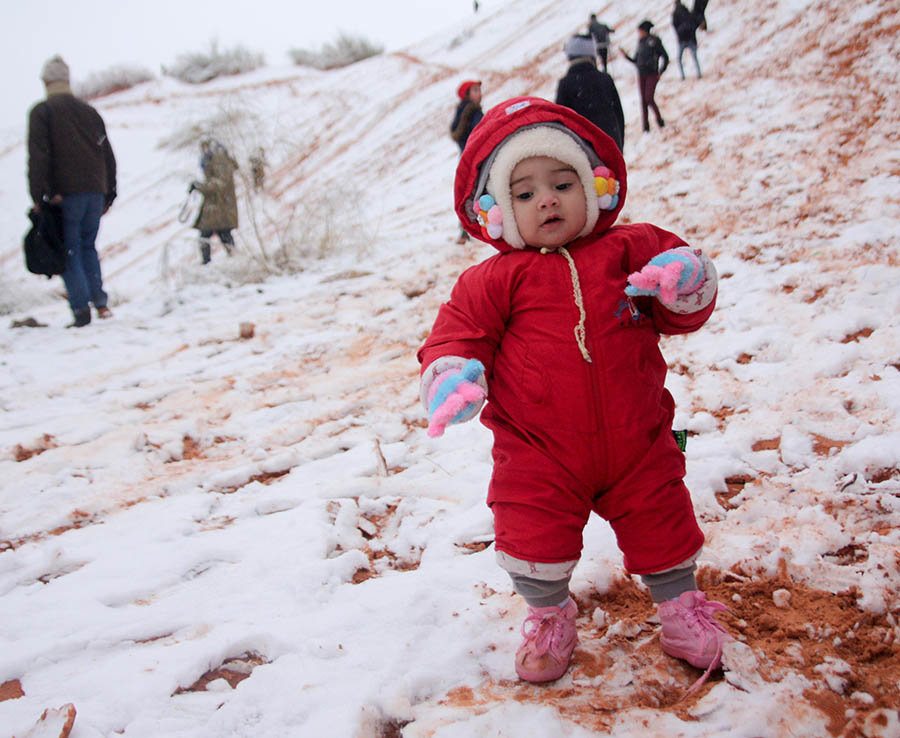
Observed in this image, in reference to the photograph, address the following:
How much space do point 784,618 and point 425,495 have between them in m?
1.29

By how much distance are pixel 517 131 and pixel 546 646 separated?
126 centimetres

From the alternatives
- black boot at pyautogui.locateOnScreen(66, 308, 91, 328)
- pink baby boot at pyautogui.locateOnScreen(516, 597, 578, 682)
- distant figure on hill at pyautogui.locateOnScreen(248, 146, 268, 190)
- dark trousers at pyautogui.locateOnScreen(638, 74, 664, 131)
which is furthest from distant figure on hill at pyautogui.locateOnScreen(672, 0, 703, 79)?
pink baby boot at pyautogui.locateOnScreen(516, 597, 578, 682)

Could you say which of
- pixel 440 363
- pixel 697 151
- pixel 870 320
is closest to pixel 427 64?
pixel 697 151

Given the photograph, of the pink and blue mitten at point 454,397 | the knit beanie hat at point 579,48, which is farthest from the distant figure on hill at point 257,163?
the pink and blue mitten at point 454,397

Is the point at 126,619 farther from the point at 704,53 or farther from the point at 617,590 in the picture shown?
the point at 704,53

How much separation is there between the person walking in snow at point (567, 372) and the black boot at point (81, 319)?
4.88 meters

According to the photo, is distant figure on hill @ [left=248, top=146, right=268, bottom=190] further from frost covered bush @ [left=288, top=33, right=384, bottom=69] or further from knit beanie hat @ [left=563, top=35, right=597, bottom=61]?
frost covered bush @ [left=288, top=33, right=384, bottom=69]

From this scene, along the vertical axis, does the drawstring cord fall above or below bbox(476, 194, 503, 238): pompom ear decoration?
below

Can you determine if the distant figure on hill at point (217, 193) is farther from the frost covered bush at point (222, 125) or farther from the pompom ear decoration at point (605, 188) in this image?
the pompom ear decoration at point (605, 188)

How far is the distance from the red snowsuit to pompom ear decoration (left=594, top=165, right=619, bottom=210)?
62 millimetres

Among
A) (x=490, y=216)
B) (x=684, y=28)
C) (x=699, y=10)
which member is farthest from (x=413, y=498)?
(x=699, y=10)

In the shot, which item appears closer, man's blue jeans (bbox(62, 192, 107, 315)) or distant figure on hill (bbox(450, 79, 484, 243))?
man's blue jeans (bbox(62, 192, 107, 315))

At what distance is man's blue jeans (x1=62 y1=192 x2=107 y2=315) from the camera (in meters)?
4.87

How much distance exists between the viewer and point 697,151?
6.05 m
